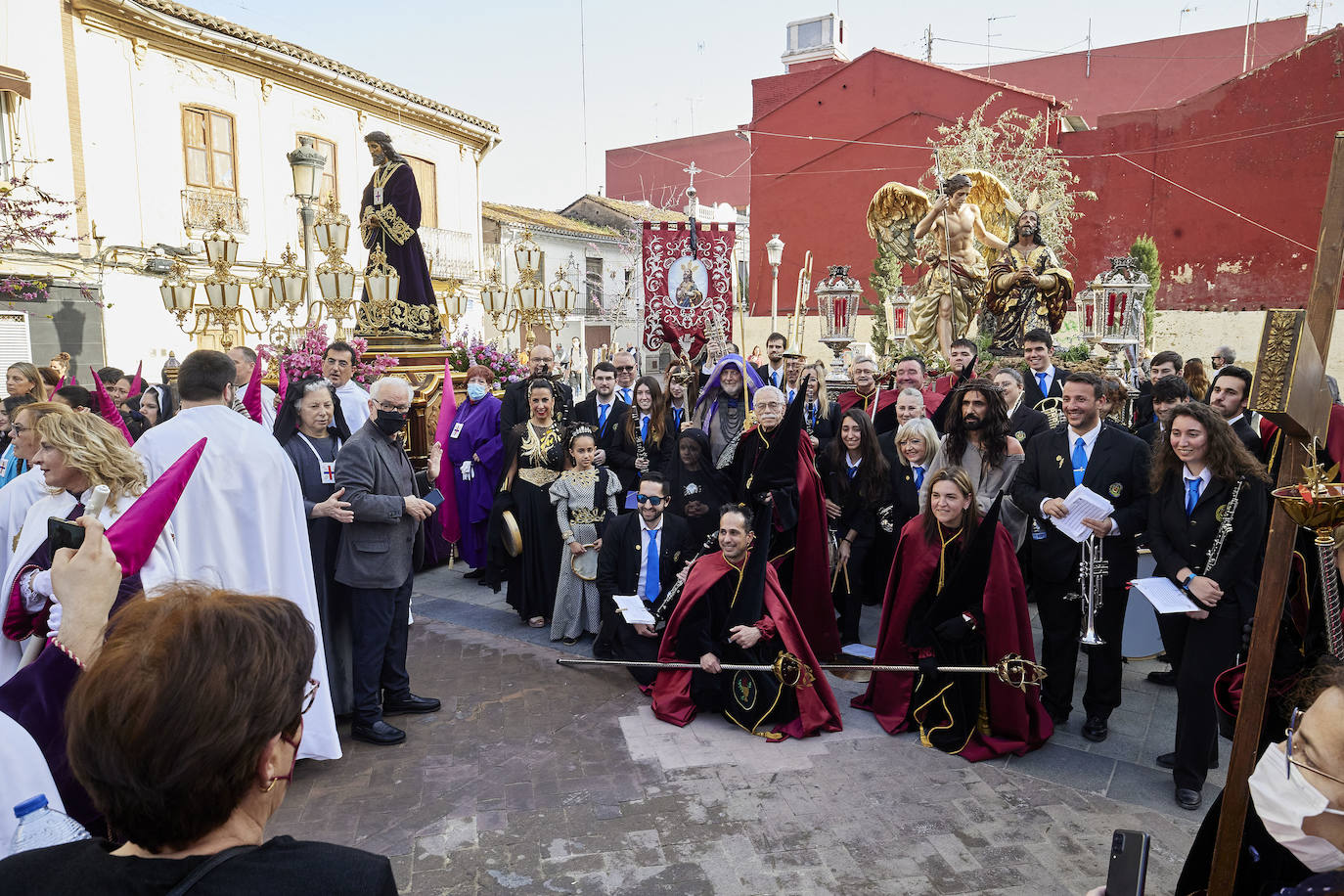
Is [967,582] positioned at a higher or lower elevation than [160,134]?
lower

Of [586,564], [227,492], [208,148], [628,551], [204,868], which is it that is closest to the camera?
[204,868]

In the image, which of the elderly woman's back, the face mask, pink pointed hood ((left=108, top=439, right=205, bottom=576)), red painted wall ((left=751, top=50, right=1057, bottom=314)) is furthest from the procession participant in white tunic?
red painted wall ((left=751, top=50, right=1057, bottom=314))

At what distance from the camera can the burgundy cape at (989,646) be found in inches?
192

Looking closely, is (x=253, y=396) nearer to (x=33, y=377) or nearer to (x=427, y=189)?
(x=33, y=377)

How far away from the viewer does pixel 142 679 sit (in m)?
1.30

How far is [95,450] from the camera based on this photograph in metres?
3.07

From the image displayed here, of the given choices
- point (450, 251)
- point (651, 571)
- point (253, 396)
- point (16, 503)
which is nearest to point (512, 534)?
point (651, 571)

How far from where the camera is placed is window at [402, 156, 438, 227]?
22439mm

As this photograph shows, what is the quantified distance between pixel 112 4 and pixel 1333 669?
19038mm

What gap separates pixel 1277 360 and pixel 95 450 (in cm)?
359

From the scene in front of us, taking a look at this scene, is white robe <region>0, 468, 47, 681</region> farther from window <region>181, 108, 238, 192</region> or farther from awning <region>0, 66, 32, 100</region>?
window <region>181, 108, 238, 192</region>

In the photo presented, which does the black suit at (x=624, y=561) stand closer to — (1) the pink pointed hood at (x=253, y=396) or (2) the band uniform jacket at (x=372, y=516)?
(2) the band uniform jacket at (x=372, y=516)

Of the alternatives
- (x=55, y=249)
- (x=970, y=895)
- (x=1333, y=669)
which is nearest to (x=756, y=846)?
(x=970, y=895)

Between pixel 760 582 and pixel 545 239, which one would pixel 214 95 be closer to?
pixel 545 239
